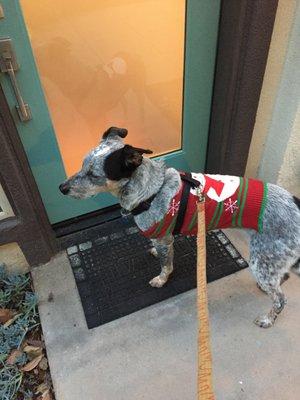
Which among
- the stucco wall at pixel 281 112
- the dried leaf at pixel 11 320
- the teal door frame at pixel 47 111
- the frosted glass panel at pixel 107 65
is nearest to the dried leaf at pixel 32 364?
the dried leaf at pixel 11 320

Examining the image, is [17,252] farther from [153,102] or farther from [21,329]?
[153,102]

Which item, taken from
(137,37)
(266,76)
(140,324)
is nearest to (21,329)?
(140,324)

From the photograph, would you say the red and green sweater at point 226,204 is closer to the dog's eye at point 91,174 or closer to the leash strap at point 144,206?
Answer: the leash strap at point 144,206

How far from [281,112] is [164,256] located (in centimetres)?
180

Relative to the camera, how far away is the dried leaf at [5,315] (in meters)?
2.89

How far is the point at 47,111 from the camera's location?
276 centimetres

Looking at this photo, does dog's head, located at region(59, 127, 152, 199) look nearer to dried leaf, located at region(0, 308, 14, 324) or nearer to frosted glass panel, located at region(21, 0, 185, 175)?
frosted glass panel, located at region(21, 0, 185, 175)

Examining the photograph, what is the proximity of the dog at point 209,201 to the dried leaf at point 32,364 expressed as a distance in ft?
4.51

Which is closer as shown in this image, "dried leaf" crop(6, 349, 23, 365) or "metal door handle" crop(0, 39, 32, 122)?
"metal door handle" crop(0, 39, 32, 122)

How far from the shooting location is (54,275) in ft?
10.5

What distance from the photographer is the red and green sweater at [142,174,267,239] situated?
2311mm

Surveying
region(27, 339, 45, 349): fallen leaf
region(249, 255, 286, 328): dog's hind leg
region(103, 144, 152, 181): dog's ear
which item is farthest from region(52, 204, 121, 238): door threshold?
region(249, 255, 286, 328): dog's hind leg

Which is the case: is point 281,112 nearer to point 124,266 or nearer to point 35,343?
point 124,266

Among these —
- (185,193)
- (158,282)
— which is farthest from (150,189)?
(158,282)
